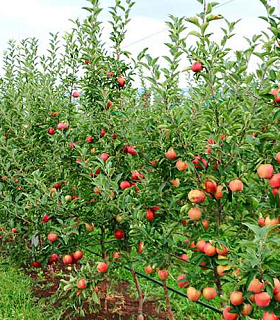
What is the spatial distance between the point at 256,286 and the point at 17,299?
10.9ft

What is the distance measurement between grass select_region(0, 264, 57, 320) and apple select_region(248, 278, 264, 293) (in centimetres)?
263

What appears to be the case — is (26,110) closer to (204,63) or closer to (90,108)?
(90,108)

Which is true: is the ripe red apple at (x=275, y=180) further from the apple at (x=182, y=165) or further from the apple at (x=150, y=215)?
the apple at (x=150, y=215)

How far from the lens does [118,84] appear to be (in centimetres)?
367

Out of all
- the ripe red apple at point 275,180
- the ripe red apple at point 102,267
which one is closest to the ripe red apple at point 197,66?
the ripe red apple at point 275,180

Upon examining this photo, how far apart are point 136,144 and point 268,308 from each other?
5.47ft

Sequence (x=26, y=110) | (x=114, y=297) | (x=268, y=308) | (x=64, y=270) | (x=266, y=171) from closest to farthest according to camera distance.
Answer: (x=268, y=308), (x=266, y=171), (x=114, y=297), (x=26, y=110), (x=64, y=270)

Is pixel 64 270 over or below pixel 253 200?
below

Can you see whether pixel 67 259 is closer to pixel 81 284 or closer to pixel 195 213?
pixel 81 284

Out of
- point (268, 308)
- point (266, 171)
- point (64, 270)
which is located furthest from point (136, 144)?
point (64, 270)

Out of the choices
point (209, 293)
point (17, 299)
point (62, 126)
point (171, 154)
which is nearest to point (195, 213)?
point (171, 154)

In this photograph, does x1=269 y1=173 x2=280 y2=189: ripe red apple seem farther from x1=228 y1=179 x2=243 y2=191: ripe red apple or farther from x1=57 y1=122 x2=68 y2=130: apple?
x1=57 y1=122 x2=68 y2=130: apple

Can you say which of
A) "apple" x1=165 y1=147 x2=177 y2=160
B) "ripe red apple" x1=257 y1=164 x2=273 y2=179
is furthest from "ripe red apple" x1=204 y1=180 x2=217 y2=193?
"ripe red apple" x1=257 y1=164 x2=273 y2=179

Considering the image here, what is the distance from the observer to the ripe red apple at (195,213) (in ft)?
8.24
